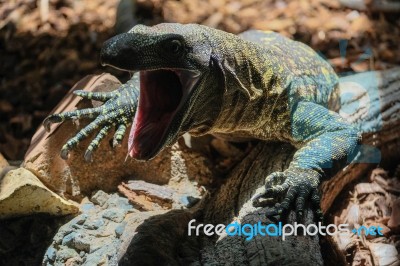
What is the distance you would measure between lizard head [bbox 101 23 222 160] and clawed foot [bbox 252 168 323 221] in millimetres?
613

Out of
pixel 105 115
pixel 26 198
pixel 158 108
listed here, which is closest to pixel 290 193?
pixel 158 108

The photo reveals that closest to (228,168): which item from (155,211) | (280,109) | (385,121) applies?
(280,109)

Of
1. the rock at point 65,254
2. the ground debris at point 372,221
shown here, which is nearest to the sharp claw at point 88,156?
the rock at point 65,254

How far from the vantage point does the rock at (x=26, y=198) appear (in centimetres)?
307

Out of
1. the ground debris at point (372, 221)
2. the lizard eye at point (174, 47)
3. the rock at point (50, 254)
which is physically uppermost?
the lizard eye at point (174, 47)

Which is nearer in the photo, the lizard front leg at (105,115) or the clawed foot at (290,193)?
the clawed foot at (290,193)

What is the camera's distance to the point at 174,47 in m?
2.72

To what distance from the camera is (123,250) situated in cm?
272

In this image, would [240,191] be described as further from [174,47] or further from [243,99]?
[174,47]

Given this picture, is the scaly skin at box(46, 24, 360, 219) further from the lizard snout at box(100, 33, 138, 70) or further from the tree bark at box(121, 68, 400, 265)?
the tree bark at box(121, 68, 400, 265)

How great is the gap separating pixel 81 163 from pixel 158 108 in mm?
941

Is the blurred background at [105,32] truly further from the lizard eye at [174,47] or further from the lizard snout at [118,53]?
the lizard snout at [118,53]

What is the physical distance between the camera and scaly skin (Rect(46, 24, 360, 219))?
2727 millimetres

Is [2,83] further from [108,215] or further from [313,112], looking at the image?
[313,112]
